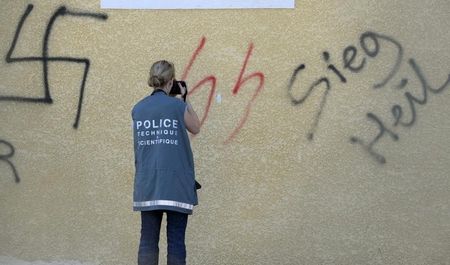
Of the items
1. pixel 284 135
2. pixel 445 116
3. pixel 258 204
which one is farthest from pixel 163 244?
pixel 445 116

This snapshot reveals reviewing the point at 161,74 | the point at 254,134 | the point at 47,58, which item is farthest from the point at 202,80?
the point at 47,58

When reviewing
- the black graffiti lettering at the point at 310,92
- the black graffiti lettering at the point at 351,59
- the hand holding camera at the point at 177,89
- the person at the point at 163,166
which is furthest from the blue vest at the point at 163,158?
the black graffiti lettering at the point at 351,59

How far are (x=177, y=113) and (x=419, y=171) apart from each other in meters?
1.91

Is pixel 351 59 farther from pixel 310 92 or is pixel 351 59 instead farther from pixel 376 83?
pixel 310 92

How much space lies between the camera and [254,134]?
5.72m

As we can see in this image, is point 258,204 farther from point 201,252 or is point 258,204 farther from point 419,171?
point 419,171

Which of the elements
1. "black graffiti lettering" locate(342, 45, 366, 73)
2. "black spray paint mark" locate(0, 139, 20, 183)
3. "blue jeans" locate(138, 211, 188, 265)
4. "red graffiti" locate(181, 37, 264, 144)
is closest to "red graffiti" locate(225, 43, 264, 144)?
"red graffiti" locate(181, 37, 264, 144)

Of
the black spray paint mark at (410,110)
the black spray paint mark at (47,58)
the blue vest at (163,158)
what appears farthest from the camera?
the black spray paint mark at (47,58)

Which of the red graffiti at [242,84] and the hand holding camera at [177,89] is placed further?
the red graffiti at [242,84]

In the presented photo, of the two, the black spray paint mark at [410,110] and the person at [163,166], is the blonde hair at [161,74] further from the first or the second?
the black spray paint mark at [410,110]

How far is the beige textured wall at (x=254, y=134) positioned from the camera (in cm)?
566

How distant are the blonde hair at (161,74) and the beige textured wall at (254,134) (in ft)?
3.04

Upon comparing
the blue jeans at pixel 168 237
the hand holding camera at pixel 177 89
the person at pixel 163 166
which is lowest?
the blue jeans at pixel 168 237

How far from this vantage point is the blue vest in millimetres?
4664
